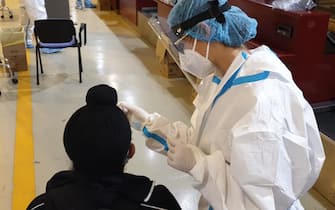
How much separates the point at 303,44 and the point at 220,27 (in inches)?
65.5

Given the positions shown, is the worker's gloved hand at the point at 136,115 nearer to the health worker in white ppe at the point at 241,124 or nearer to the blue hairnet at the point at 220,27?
the health worker in white ppe at the point at 241,124

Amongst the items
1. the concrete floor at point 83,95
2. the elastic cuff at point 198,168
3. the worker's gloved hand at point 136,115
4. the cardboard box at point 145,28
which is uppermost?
the elastic cuff at point 198,168

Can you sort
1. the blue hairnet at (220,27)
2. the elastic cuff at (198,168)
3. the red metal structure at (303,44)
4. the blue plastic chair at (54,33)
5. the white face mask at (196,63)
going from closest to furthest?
the elastic cuff at (198,168), the blue hairnet at (220,27), the white face mask at (196,63), the red metal structure at (303,44), the blue plastic chair at (54,33)

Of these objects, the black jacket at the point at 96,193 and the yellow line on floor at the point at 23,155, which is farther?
the yellow line on floor at the point at 23,155

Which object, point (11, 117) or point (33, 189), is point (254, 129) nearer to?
point (33, 189)

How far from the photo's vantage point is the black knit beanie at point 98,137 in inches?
43.5

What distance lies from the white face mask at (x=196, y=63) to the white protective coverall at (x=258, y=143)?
0.14 metres

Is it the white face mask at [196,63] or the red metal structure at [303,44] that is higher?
the white face mask at [196,63]

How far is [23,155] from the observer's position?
3.09 metres

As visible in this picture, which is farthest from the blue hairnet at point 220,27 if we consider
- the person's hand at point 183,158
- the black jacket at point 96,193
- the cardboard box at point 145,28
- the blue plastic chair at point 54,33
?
the cardboard box at point 145,28

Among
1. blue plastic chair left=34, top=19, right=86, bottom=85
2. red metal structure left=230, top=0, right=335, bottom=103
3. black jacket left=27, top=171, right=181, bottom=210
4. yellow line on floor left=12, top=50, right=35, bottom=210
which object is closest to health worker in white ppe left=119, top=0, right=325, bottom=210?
black jacket left=27, top=171, right=181, bottom=210

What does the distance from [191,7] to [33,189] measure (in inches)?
73.9

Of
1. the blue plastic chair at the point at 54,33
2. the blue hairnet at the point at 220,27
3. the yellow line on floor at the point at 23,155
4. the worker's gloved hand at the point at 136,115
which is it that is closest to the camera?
the blue hairnet at the point at 220,27

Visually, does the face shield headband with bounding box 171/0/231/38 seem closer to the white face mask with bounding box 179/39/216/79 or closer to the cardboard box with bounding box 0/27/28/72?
the white face mask with bounding box 179/39/216/79
